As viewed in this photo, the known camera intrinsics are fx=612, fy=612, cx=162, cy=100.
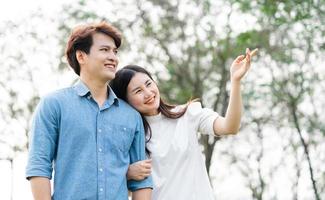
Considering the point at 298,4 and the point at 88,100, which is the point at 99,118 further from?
the point at 298,4

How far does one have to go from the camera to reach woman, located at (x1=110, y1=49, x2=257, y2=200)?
10.9ft

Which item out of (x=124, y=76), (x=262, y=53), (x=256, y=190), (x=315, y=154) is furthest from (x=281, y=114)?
(x=124, y=76)

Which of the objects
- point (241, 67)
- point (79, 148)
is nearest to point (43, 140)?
point (79, 148)

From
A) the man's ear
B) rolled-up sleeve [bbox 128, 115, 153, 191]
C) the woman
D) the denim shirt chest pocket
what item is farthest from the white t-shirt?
the man's ear

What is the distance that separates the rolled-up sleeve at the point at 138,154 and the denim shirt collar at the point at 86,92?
183 millimetres

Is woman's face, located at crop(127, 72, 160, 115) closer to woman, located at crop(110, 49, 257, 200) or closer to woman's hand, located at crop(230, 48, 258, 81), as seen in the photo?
woman, located at crop(110, 49, 257, 200)

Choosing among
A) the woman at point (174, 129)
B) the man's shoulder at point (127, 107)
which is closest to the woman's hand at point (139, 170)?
the woman at point (174, 129)

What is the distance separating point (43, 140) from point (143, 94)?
Result: 0.70 meters

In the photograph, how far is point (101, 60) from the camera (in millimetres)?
3256

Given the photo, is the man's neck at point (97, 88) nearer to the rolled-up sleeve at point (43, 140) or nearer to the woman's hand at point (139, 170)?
the rolled-up sleeve at point (43, 140)

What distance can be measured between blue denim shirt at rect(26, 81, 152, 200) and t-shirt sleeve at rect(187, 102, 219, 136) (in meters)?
0.46

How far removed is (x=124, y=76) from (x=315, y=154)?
714 inches

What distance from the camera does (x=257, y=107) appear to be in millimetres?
19219

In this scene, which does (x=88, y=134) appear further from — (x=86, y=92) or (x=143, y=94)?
(x=143, y=94)
